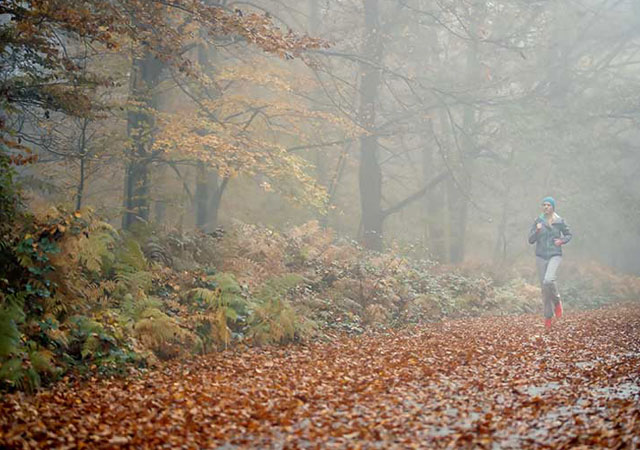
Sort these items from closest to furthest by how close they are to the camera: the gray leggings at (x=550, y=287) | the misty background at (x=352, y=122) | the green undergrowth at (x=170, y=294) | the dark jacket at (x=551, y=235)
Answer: the green undergrowth at (x=170, y=294)
the gray leggings at (x=550, y=287)
the dark jacket at (x=551, y=235)
the misty background at (x=352, y=122)

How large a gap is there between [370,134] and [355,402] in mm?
14384

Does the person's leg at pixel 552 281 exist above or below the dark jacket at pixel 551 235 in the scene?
below

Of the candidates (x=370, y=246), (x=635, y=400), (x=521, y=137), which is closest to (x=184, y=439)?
(x=635, y=400)

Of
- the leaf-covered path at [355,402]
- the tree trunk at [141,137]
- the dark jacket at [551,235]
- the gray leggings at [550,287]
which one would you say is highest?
the tree trunk at [141,137]

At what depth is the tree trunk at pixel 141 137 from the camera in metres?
15.4

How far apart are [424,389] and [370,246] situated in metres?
13.9

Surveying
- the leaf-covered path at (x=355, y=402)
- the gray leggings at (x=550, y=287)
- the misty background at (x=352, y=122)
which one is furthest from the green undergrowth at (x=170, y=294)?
the gray leggings at (x=550, y=287)

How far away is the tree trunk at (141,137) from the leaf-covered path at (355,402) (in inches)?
298

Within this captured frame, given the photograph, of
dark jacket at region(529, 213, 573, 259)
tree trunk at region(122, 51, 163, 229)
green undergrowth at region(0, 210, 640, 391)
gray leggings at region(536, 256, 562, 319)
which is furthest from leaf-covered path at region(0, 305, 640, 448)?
tree trunk at region(122, 51, 163, 229)

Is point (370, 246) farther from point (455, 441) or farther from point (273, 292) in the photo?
point (455, 441)

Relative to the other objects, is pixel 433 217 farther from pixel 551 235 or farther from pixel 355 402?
pixel 355 402

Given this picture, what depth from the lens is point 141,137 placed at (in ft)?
51.5

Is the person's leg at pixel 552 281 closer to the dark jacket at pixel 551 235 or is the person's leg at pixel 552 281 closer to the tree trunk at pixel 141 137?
the dark jacket at pixel 551 235

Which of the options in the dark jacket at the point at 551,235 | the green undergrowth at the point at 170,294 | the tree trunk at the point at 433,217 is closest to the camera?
the green undergrowth at the point at 170,294
